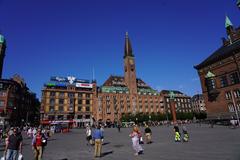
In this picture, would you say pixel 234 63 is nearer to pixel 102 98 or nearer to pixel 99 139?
pixel 99 139

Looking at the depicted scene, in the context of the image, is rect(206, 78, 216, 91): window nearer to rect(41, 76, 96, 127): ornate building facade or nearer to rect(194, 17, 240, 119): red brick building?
rect(194, 17, 240, 119): red brick building

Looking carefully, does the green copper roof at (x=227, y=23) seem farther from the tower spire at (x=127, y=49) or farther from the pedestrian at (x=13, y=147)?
the pedestrian at (x=13, y=147)

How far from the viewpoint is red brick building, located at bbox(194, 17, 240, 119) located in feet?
179

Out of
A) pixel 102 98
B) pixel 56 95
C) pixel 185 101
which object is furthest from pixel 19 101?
pixel 185 101

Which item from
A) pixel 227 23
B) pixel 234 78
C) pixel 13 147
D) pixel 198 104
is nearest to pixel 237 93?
pixel 234 78

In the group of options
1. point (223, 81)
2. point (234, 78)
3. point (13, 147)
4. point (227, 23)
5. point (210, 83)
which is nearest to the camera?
point (13, 147)

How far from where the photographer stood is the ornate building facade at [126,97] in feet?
357

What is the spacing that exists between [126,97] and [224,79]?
2609 inches

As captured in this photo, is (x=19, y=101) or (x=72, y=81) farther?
(x=72, y=81)

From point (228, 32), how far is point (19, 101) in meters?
83.2

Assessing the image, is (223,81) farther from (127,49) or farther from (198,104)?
(198,104)

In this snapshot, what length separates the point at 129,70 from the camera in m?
128

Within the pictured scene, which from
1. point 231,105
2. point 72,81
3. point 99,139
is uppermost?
point 72,81

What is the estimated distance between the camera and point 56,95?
9781 centimetres
